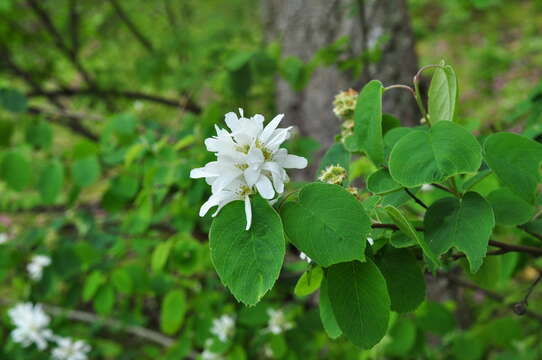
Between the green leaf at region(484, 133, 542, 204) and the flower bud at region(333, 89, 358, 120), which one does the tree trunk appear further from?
the green leaf at region(484, 133, 542, 204)

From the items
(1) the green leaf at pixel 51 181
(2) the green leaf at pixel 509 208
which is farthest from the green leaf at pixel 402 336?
(1) the green leaf at pixel 51 181

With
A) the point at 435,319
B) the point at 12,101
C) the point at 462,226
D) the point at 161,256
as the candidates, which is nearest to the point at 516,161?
the point at 462,226

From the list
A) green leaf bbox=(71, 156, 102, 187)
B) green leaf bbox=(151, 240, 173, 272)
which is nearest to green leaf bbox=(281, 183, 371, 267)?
green leaf bbox=(151, 240, 173, 272)

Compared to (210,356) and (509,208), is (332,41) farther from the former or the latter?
(509,208)

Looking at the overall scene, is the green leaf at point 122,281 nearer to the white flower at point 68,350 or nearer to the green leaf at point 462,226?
the white flower at point 68,350

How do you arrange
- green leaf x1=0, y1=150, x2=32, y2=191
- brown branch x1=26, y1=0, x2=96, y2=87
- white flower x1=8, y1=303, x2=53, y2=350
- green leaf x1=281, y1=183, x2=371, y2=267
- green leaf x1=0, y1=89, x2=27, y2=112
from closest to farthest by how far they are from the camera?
green leaf x1=281, y1=183, x2=371, y2=267 → green leaf x1=0, y1=150, x2=32, y2=191 → green leaf x1=0, y1=89, x2=27, y2=112 → white flower x1=8, y1=303, x2=53, y2=350 → brown branch x1=26, y1=0, x2=96, y2=87
